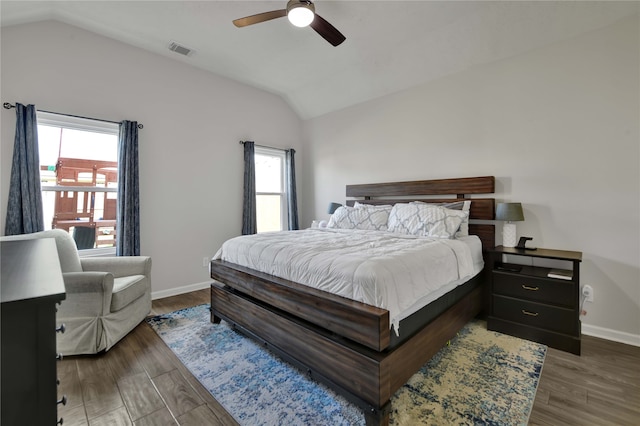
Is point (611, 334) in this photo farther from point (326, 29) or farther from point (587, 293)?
point (326, 29)

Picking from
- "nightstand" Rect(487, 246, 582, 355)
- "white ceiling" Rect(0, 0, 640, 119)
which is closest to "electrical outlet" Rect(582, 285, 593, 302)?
"nightstand" Rect(487, 246, 582, 355)

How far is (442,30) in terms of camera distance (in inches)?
117

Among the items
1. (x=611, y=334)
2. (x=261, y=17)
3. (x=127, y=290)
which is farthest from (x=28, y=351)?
(x=611, y=334)

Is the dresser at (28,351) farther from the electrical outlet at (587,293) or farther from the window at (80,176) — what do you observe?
the electrical outlet at (587,293)

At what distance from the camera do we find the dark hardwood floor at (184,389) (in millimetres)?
1589

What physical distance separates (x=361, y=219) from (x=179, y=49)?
9.98 ft

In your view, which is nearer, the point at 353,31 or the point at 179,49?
the point at 353,31

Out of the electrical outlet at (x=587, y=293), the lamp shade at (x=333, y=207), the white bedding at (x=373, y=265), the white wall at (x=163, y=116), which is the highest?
the white wall at (x=163, y=116)

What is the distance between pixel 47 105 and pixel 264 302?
2968 millimetres

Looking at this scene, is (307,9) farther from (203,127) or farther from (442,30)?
(203,127)

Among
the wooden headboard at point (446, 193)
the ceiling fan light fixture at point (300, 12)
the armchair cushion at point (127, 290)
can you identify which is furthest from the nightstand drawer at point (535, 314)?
the armchair cushion at point (127, 290)

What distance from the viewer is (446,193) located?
3412 mm

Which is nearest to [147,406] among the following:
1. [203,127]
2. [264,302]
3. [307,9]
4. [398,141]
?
[264,302]

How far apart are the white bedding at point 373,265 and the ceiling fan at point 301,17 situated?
178cm
